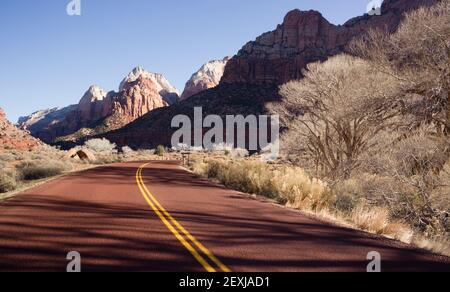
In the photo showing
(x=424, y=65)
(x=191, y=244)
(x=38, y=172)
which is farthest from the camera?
(x=38, y=172)

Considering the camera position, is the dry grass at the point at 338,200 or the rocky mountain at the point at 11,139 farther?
the rocky mountain at the point at 11,139

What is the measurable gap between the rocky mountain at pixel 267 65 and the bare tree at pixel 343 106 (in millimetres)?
50268

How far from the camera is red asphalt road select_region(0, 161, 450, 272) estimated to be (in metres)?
6.28

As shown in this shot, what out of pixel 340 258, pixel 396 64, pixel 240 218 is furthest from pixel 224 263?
pixel 396 64

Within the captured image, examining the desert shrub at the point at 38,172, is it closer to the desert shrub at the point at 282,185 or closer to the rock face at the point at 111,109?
the desert shrub at the point at 282,185

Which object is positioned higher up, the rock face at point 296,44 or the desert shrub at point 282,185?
the rock face at point 296,44

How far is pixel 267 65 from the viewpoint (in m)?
119

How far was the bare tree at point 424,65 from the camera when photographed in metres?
14.3

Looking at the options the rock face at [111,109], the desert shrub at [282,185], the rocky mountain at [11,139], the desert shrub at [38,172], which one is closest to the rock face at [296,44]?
the rock face at [111,109]

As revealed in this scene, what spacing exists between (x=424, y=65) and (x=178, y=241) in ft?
37.1

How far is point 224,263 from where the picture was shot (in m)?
6.25

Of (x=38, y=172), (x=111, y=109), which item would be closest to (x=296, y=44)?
(x=111, y=109)

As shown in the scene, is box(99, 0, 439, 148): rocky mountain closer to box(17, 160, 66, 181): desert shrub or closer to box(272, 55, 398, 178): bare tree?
box(272, 55, 398, 178): bare tree

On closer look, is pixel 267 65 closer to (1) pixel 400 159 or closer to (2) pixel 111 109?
(2) pixel 111 109
